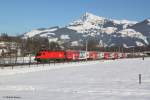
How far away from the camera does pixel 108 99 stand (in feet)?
66.9

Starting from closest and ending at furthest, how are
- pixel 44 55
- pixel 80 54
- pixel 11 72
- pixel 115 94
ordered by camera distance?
pixel 115 94 < pixel 11 72 < pixel 44 55 < pixel 80 54

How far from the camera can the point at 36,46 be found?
158875mm

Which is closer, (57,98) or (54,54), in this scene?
(57,98)

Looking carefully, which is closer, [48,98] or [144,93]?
[48,98]

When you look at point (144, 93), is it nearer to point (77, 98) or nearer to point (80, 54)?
point (77, 98)

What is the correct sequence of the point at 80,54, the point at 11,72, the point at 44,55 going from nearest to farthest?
the point at 11,72, the point at 44,55, the point at 80,54

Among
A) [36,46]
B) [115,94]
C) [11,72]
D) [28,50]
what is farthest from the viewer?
[36,46]

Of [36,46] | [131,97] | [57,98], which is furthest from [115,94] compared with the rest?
[36,46]

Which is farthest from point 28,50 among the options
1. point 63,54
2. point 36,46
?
point 63,54

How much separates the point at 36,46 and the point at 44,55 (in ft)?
209

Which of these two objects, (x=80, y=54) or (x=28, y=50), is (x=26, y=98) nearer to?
(x=80, y=54)

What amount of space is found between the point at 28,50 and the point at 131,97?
408 feet

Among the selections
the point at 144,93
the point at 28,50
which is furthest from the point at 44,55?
the point at 144,93

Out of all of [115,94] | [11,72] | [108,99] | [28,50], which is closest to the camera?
[108,99]
